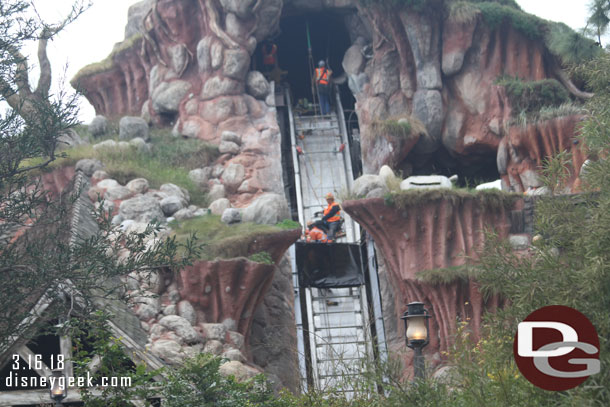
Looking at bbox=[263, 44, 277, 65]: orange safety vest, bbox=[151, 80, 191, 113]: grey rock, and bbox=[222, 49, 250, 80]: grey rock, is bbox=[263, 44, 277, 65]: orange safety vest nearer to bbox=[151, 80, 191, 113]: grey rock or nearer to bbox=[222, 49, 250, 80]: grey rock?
bbox=[222, 49, 250, 80]: grey rock

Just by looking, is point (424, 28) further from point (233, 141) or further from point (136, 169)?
point (136, 169)

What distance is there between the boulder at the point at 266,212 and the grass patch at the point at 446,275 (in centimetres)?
300

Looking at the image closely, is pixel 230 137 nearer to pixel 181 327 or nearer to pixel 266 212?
pixel 266 212

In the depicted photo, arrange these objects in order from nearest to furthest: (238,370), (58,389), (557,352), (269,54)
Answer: (557,352)
(58,389)
(238,370)
(269,54)

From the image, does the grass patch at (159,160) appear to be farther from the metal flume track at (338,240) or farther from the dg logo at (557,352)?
the dg logo at (557,352)

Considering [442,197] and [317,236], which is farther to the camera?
[317,236]

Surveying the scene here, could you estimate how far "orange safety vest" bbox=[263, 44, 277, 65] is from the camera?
82.4 ft

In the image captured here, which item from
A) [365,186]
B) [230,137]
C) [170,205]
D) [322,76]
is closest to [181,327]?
[170,205]

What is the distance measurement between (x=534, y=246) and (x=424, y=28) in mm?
14415

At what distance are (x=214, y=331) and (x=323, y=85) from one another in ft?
36.8

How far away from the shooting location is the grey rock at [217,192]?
19.4m

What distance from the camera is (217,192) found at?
19.6 m

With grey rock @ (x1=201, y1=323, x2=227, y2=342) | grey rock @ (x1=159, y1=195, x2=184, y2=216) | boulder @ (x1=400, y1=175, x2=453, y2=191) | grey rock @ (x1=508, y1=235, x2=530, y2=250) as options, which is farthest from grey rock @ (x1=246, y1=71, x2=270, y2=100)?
grey rock @ (x1=201, y1=323, x2=227, y2=342)

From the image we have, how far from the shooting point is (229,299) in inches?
616
